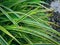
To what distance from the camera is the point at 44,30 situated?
219cm

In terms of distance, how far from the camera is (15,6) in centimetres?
235

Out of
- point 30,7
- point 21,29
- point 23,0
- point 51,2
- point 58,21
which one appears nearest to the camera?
point 21,29

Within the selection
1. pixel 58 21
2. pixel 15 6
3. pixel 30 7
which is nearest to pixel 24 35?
pixel 15 6

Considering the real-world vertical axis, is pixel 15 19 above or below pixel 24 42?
above

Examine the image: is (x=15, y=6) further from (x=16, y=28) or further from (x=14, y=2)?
(x=16, y=28)

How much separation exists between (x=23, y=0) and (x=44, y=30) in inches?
15.7

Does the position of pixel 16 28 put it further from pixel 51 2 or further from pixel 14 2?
pixel 51 2

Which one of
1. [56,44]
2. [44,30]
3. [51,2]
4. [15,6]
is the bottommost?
[56,44]

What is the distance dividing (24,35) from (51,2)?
1.63 metres

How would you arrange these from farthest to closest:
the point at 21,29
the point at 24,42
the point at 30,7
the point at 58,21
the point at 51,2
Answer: the point at 51,2 < the point at 58,21 < the point at 30,7 < the point at 24,42 < the point at 21,29

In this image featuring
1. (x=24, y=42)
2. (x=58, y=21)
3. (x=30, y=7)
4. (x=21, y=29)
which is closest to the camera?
(x=21, y=29)

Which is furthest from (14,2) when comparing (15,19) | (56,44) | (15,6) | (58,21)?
(58,21)

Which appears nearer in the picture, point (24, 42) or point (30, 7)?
point (24, 42)

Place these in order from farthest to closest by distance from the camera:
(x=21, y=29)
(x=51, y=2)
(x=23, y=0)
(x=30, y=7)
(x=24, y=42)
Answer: (x=51, y=2)
(x=30, y=7)
(x=23, y=0)
(x=24, y=42)
(x=21, y=29)
